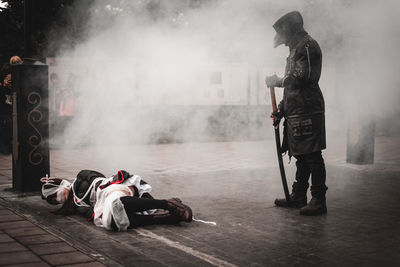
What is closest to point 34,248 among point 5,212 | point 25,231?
point 25,231

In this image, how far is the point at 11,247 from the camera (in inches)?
135

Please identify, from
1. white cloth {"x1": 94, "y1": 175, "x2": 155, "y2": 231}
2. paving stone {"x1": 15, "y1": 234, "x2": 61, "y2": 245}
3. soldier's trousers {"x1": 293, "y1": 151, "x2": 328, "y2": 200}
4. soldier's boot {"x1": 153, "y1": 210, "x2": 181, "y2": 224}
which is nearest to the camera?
paving stone {"x1": 15, "y1": 234, "x2": 61, "y2": 245}

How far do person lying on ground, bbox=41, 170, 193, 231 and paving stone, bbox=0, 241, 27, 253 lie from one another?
0.72m

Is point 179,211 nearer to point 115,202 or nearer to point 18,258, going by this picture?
point 115,202

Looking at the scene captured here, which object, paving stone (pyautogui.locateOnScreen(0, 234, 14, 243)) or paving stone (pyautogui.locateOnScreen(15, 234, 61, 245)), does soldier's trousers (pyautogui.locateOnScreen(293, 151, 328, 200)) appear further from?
paving stone (pyautogui.locateOnScreen(0, 234, 14, 243))

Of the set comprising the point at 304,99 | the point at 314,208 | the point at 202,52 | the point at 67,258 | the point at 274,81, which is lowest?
the point at 67,258

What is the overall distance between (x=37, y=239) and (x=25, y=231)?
302 millimetres

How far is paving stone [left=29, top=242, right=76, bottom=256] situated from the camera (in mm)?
3324

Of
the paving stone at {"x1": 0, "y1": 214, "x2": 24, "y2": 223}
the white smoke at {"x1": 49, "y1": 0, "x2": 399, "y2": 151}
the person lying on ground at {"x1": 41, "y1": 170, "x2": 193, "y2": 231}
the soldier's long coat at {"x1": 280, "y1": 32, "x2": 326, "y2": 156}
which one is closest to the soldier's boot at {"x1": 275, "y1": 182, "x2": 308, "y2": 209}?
the soldier's long coat at {"x1": 280, "y1": 32, "x2": 326, "y2": 156}

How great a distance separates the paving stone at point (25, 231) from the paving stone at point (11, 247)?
0.24m

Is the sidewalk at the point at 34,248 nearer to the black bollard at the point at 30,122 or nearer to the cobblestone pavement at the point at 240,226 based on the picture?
the cobblestone pavement at the point at 240,226

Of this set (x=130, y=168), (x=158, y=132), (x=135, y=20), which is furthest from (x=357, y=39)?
(x=158, y=132)

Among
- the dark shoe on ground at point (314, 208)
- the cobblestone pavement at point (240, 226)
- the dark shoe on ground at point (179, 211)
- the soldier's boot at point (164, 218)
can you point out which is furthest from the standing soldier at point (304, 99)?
the soldier's boot at point (164, 218)

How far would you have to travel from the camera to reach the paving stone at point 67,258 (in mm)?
3117
